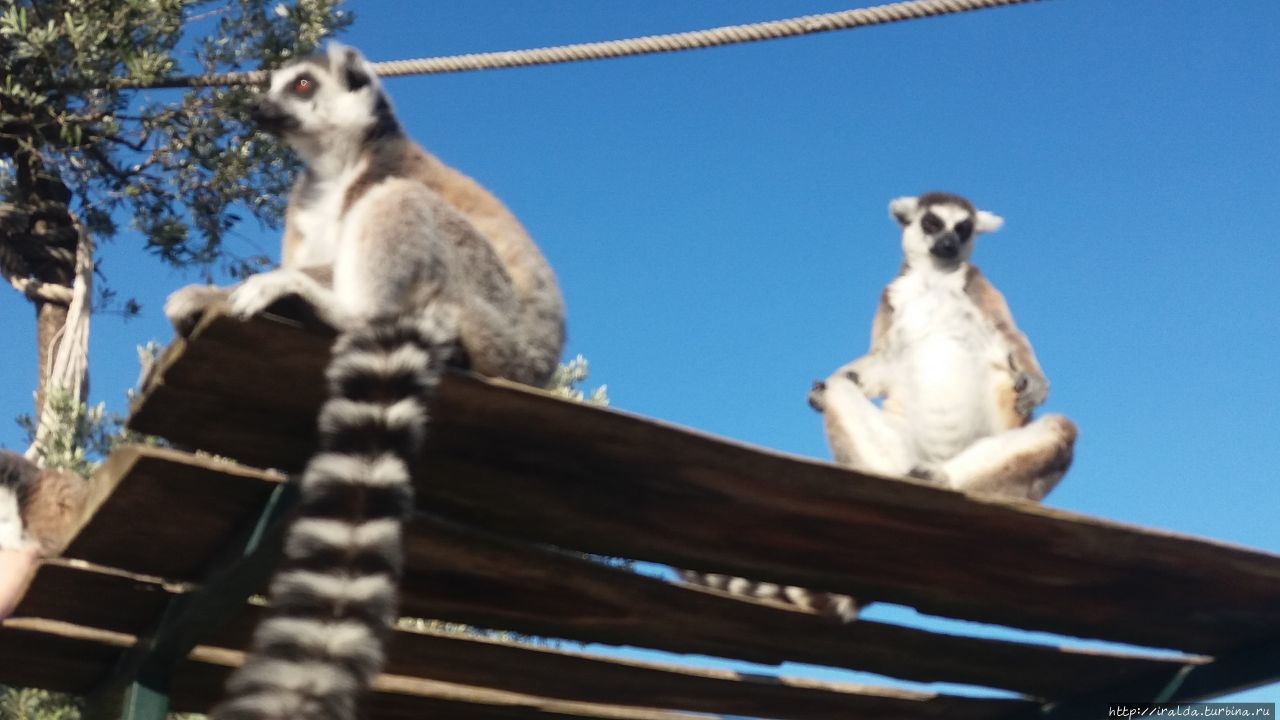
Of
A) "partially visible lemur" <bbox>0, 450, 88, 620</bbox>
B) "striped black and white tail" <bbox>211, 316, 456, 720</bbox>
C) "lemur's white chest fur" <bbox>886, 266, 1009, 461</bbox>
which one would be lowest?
"striped black and white tail" <bbox>211, 316, 456, 720</bbox>

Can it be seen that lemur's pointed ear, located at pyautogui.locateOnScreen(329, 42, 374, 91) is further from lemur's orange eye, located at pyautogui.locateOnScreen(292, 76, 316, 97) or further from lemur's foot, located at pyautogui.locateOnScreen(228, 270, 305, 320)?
lemur's foot, located at pyautogui.locateOnScreen(228, 270, 305, 320)

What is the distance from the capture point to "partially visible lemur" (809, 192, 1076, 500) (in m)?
6.07

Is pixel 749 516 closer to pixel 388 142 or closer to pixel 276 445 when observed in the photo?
pixel 276 445

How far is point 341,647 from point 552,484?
2.91 ft

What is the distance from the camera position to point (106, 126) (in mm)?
10711

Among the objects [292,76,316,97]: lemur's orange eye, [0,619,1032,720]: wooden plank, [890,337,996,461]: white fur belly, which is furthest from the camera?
[890,337,996,461]: white fur belly

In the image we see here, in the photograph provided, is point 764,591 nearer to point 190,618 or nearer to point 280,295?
point 190,618

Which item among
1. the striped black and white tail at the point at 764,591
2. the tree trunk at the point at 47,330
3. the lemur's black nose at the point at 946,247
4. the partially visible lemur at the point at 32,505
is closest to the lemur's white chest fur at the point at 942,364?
the lemur's black nose at the point at 946,247

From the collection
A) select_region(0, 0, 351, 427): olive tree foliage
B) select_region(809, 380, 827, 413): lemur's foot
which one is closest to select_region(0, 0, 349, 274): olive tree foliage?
select_region(0, 0, 351, 427): olive tree foliage

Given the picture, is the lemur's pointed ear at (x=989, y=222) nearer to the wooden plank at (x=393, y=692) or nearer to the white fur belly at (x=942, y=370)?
the white fur belly at (x=942, y=370)

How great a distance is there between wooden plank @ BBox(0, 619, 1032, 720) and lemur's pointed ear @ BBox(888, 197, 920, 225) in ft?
9.01

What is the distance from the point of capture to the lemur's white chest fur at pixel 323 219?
4.87m

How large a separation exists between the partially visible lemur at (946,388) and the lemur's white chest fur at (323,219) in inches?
102

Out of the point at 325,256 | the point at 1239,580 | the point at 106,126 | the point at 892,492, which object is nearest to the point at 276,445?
the point at 325,256
